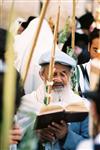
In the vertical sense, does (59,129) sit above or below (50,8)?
below

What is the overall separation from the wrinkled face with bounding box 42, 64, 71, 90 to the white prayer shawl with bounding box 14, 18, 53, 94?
698 millimetres

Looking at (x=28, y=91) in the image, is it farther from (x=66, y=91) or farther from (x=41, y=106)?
(x=41, y=106)

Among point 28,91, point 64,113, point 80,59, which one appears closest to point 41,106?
point 64,113

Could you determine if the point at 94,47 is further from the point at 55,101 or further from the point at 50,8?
the point at 50,8

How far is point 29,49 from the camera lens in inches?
211

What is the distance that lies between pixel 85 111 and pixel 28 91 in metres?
1.43

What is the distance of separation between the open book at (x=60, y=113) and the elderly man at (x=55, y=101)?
2.0 inches

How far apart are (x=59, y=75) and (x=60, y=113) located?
2.11 ft

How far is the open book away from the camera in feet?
12.1

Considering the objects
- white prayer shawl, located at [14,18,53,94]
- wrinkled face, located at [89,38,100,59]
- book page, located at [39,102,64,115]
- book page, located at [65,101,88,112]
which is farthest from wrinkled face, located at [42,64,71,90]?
A: wrinkled face, located at [89,38,100,59]

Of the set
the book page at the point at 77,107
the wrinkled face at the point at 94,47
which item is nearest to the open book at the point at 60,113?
the book page at the point at 77,107

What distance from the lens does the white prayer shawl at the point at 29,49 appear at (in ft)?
17.3

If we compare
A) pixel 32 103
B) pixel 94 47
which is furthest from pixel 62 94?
pixel 94 47

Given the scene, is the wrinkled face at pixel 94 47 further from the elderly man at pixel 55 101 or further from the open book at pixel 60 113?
the open book at pixel 60 113
